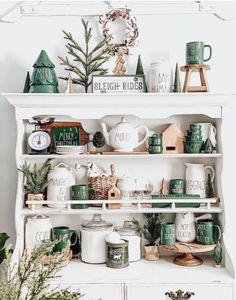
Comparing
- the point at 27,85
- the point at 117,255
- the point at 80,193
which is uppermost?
the point at 27,85

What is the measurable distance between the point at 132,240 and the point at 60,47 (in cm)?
98

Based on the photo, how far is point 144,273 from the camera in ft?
7.14

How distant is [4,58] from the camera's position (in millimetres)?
2432

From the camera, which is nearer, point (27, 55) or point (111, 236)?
point (111, 236)

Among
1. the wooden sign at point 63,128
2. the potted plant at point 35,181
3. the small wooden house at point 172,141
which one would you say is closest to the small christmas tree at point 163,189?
the small wooden house at point 172,141

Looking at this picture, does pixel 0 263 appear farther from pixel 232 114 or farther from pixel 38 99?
pixel 232 114

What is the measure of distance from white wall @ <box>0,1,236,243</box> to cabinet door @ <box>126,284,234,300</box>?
2.30ft

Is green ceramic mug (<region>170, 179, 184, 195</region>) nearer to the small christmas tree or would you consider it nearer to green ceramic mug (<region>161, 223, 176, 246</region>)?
the small christmas tree

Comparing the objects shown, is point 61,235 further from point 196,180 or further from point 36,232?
point 196,180

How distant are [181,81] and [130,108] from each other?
326mm

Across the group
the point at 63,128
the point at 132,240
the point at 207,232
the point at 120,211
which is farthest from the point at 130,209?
the point at 63,128

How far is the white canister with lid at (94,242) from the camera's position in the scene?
2.29 metres

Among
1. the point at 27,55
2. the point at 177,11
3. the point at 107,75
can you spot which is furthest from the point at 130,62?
the point at 27,55

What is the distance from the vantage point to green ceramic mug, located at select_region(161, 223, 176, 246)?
7.54 feet
